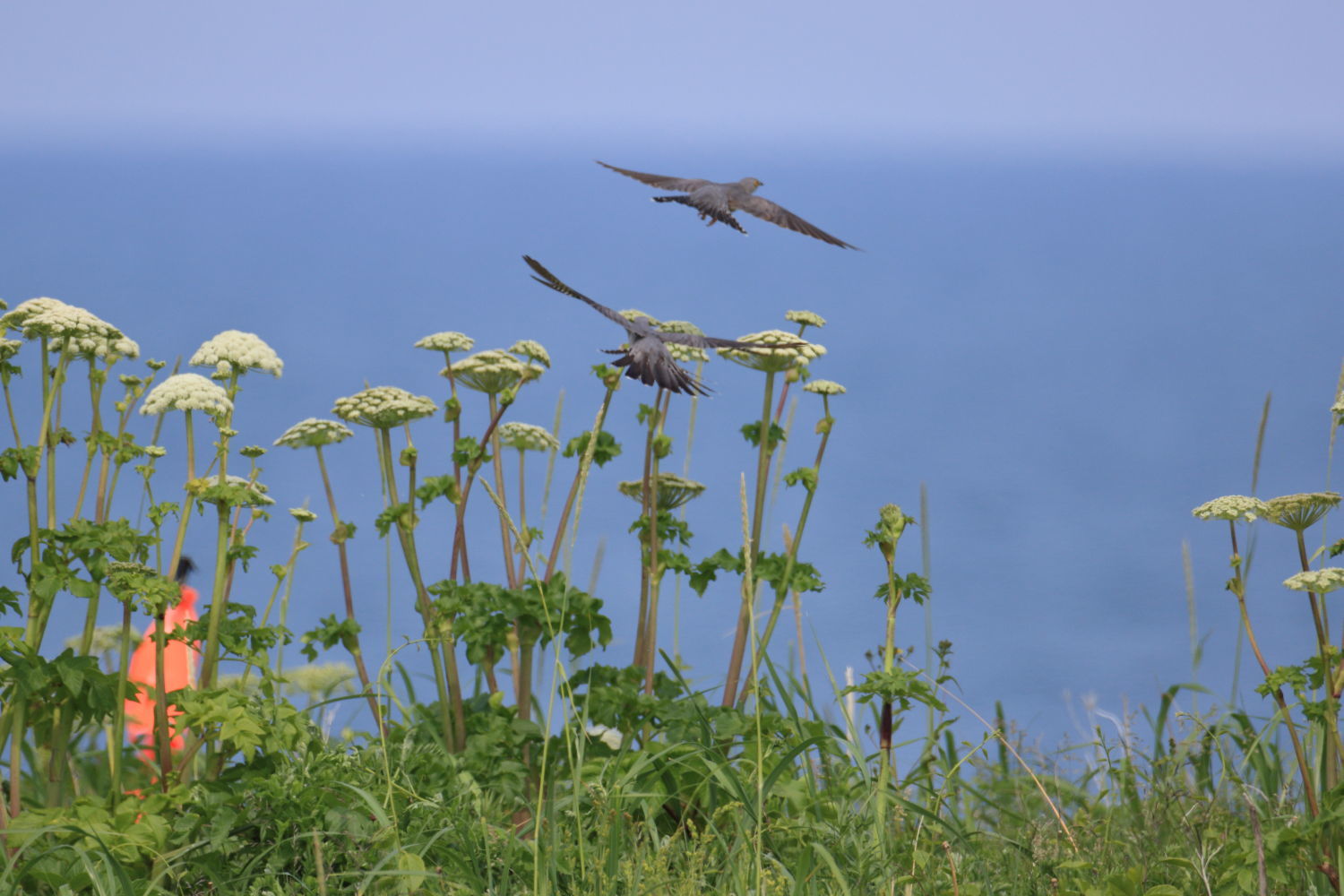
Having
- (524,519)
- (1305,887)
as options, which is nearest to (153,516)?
(524,519)

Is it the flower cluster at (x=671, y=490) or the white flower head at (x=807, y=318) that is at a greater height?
the white flower head at (x=807, y=318)

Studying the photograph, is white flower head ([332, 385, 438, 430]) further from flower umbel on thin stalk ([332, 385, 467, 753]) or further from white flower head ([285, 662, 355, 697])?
Result: white flower head ([285, 662, 355, 697])

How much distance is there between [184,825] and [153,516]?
842 mm

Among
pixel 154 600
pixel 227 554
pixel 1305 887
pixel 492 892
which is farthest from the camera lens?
pixel 227 554

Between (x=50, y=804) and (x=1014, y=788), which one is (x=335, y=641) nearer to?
(x=50, y=804)

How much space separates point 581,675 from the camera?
407cm

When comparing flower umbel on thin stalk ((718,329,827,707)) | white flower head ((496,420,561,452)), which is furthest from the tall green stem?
white flower head ((496,420,561,452))

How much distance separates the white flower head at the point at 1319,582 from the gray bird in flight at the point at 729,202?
1624mm

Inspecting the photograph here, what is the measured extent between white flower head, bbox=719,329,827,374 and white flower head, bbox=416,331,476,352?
0.91 meters

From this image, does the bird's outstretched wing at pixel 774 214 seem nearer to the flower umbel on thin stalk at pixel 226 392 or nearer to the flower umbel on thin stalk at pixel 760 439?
the flower umbel on thin stalk at pixel 760 439

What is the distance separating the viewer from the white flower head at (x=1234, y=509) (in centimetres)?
313

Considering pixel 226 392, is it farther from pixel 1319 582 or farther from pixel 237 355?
pixel 1319 582

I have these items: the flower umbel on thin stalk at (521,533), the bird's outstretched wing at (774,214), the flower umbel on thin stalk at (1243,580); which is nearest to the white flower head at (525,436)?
the flower umbel on thin stalk at (521,533)

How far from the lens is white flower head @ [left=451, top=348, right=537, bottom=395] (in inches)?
159
